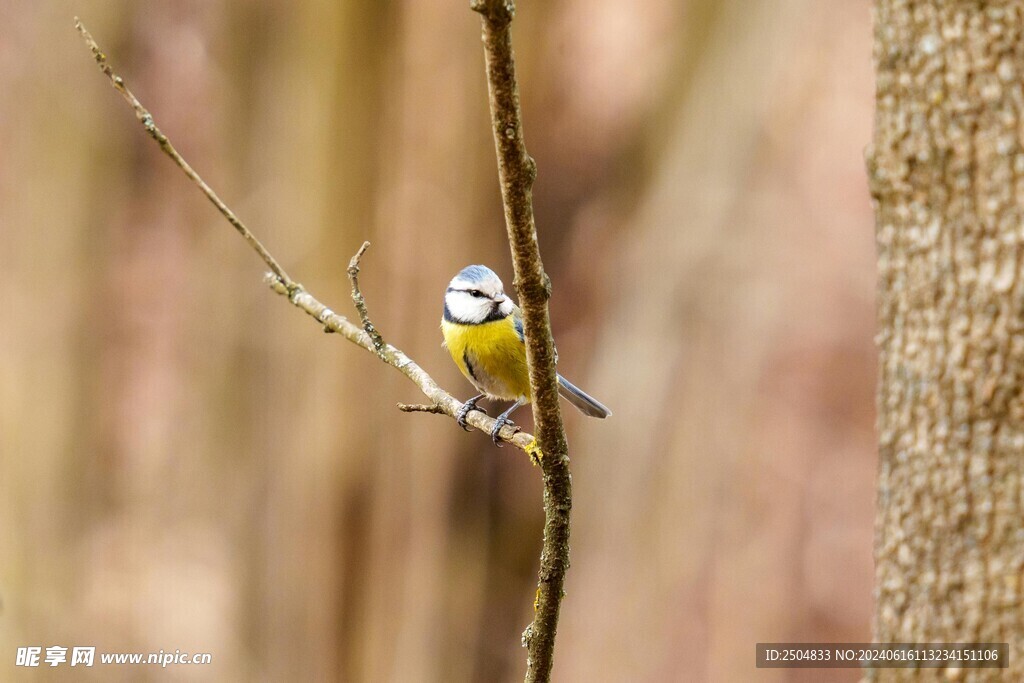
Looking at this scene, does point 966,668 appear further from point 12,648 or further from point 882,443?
point 12,648

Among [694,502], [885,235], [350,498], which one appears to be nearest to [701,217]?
[694,502]

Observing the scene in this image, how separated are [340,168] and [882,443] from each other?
3494 mm

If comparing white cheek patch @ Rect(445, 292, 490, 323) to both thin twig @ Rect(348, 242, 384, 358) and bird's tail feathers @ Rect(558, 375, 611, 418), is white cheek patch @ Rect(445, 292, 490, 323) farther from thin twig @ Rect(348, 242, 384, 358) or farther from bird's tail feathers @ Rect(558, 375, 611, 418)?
thin twig @ Rect(348, 242, 384, 358)

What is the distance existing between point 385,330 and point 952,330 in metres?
3.42

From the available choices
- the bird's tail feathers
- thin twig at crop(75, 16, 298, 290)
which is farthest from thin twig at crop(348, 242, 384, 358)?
the bird's tail feathers

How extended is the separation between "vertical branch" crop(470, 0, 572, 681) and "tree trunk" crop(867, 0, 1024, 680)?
0.45m

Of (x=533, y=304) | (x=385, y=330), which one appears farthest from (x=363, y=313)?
(x=385, y=330)

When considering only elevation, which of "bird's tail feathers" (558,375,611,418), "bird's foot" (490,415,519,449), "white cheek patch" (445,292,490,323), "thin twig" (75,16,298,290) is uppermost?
"white cheek patch" (445,292,490,323)

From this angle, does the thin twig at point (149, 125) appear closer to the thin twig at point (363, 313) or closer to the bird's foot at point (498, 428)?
the thin twig at point (363, 313)

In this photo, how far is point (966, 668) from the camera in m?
1.17

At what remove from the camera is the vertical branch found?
3.16 feet

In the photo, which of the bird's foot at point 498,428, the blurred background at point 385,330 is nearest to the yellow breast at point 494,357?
the bird's foot at point 498,428

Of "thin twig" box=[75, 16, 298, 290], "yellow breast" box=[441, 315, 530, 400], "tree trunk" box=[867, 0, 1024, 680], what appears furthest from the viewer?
"yellow breast" box=[441, 315, 530, 400]

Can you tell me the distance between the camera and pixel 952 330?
1.22 m
